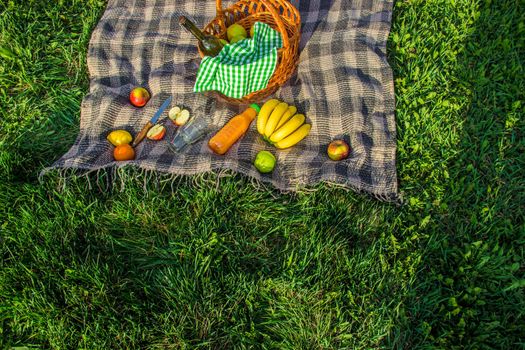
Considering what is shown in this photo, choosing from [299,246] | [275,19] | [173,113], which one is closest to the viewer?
[299,246]

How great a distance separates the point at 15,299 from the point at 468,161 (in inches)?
113

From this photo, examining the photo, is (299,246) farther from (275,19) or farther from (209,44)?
(209,44)

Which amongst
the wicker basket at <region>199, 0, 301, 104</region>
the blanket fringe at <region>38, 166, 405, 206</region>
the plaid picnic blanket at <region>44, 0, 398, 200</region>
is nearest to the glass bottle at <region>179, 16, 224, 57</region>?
the wicker basket at <region>199, 0, 301, 104</region>

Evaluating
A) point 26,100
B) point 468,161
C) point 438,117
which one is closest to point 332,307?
point 468,161

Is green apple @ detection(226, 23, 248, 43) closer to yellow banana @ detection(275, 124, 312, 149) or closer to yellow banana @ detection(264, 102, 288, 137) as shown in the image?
yellow banana @ detection(264, 102, 288, 137)

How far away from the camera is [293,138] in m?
2.84

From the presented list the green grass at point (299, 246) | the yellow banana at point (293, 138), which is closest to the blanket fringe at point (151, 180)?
the green grass at point (299, 246)

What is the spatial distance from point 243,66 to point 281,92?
54 centimetres

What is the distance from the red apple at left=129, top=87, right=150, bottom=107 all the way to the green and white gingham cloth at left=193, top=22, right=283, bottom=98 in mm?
544

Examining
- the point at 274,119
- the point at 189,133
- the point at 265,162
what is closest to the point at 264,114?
the point at 274,119

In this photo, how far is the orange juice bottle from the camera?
9.26 feet

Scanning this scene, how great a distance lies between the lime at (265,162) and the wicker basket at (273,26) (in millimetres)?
472

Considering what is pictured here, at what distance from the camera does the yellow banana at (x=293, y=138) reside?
2.83m

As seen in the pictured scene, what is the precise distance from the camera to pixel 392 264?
8.04ft
